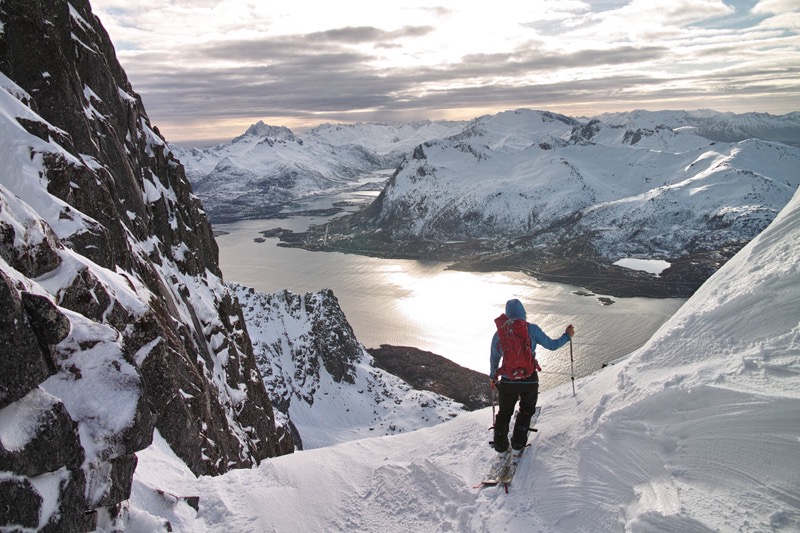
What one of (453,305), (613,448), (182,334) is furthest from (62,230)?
(453,305)

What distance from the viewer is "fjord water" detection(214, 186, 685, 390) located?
292ft

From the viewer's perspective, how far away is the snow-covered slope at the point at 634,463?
648cm

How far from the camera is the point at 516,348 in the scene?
9172 mm

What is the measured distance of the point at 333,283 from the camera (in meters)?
144

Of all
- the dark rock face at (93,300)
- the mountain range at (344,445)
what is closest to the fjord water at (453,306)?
the dark rock face at (93,300)

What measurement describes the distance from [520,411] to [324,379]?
71.1 metres

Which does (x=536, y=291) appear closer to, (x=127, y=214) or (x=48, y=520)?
(x=127, y=214)

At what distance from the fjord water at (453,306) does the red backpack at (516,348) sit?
Result: 60.5 metres

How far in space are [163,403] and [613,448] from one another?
383 inches

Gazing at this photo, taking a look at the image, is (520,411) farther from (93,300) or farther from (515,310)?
(93,300)

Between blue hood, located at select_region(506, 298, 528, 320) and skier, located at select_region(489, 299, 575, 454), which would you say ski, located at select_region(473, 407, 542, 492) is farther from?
blue hood, located at select_region(506, 298, 528, 320)

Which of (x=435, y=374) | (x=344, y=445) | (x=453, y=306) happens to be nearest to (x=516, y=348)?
(x=344, y=445)

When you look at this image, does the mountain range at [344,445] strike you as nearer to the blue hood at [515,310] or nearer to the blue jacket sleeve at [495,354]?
the blue jacket sleeve at [495,354]

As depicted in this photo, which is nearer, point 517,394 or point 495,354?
point 517,394
